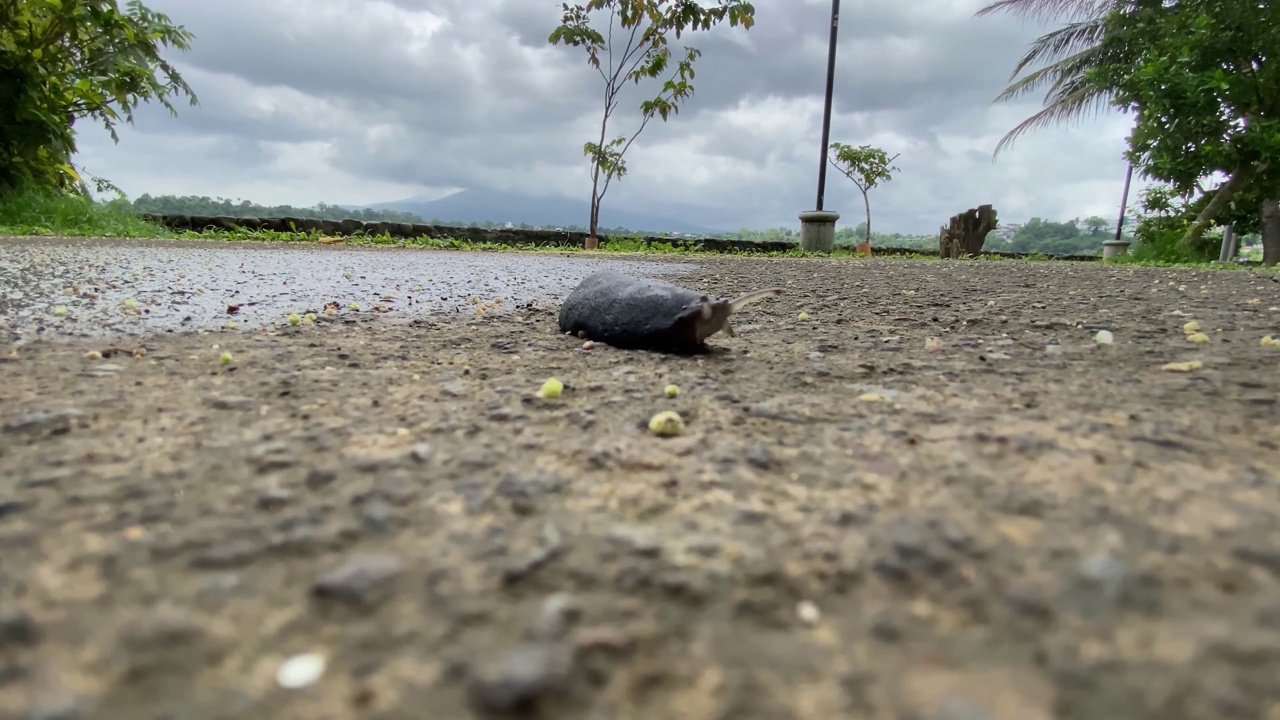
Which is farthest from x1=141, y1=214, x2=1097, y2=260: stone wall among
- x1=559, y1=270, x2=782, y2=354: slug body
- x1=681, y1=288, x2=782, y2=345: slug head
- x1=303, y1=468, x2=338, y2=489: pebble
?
x1=303, y1=468, x2=338, y2=489: pebble

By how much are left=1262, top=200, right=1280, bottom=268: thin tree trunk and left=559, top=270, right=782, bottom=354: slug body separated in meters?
11.3

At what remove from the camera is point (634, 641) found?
56 centimetres

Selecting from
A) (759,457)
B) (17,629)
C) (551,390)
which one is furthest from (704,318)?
(17,629)

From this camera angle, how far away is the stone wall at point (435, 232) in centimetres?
868

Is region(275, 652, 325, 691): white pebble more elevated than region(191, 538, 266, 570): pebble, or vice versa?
region(191, 538, 266, 570): pebble

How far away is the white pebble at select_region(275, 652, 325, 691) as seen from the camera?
19.9 inches

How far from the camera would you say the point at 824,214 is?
10664 millimetres

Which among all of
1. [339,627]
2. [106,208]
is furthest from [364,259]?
[339,627]

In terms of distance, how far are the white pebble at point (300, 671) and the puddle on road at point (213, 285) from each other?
1732 mm

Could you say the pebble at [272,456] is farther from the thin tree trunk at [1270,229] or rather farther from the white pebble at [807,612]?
the thin tree trunk at [1270,229]

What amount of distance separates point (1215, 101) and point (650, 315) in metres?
9.68

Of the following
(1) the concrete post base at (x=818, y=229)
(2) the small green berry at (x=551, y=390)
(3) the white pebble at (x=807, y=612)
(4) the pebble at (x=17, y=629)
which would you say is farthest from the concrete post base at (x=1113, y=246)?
(4) the pebble at (x=17, y=629)

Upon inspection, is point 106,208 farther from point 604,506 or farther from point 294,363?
point 604,506

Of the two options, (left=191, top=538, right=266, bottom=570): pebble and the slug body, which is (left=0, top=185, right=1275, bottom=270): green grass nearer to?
the slug body
